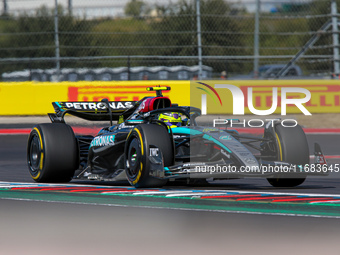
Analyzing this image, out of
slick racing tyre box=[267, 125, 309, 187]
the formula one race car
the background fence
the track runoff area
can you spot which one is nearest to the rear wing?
the formula one race car

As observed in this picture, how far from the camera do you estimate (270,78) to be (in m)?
21.6

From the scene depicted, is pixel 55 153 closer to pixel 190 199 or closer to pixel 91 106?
pixel 91 106

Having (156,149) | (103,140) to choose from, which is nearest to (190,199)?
(156,149)

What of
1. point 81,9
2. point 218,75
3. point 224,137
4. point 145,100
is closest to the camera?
point 224,137

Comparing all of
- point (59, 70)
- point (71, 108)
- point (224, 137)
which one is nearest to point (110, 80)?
point (59, 70)

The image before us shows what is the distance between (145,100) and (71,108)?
4.31 ft

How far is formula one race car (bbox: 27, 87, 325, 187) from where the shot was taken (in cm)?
823

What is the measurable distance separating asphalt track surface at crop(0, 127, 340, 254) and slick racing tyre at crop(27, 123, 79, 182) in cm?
76

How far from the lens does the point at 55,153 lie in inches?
372

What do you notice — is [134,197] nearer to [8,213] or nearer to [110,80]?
[8,213]

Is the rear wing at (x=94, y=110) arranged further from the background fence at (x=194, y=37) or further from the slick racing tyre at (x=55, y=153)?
the background fence at (x=194, y=37)

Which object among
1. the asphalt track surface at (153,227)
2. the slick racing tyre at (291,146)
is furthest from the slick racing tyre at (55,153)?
the slick racing tyre at (291,146)

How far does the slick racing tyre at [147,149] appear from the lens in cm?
823

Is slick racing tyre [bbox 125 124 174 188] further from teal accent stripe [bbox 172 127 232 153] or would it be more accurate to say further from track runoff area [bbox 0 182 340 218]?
teal accent stripe [bbox 172 127 232 153]
